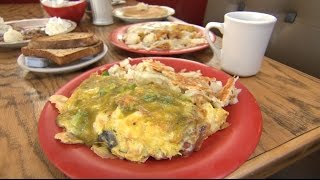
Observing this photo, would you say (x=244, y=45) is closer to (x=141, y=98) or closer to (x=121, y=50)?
(x=141, y=98)

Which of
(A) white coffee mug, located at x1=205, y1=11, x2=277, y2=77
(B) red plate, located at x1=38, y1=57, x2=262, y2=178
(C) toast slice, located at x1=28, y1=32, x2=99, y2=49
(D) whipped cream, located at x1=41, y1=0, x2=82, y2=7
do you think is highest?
(A) white coffee mug, located at x1=205, y1=11, x2=277, y2=77

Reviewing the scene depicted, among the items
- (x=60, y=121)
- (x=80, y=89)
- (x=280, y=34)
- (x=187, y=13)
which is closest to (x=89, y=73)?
(x=80, y=89)

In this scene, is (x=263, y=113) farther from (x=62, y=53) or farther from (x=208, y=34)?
(x=62, y=53)

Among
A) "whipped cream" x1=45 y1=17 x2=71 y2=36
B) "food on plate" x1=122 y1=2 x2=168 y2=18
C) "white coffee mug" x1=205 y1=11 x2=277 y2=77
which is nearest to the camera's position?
"white coffee mug" x1=205 y1=11 x2=277 y2=77

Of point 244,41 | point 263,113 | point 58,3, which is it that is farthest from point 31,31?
point 263,113

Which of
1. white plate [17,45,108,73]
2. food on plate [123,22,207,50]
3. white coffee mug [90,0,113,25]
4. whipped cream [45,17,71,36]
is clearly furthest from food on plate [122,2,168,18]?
white plate [17,45,108,73]

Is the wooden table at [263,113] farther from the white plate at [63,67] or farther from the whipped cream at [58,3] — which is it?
the whipped cream at [58,3]

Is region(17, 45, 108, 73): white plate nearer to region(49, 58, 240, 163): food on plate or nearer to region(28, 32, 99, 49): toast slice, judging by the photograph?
region(28, 32, 99, 49): toast slice

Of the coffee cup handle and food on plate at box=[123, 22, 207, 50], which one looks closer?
the coffee cup handle
